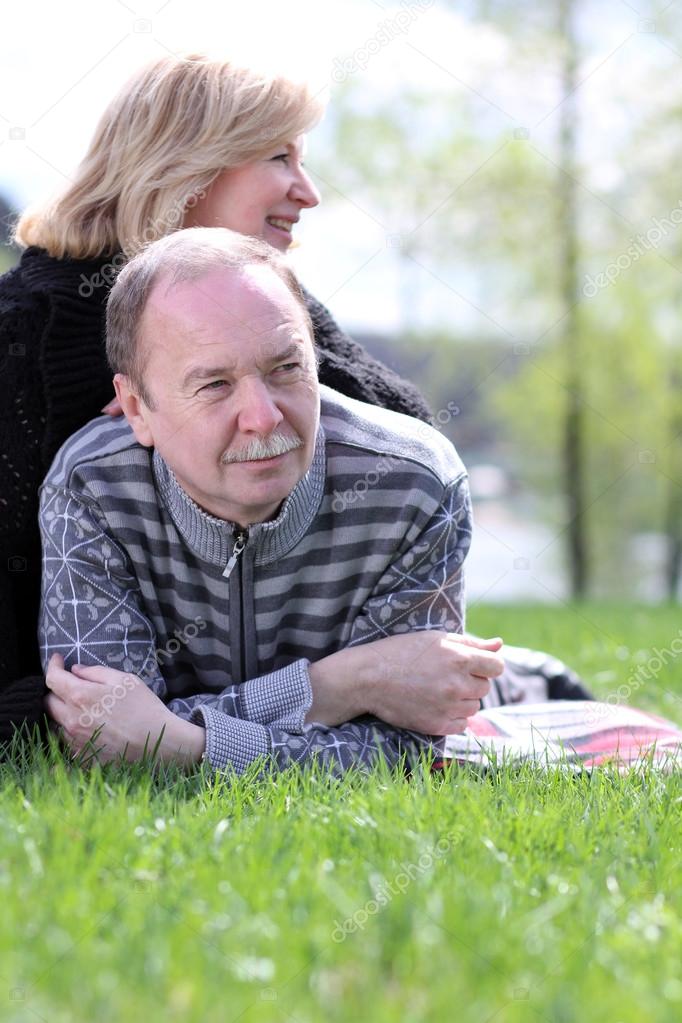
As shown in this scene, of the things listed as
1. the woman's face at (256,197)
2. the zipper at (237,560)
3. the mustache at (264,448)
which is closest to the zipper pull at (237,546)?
the zipper at (237,560)

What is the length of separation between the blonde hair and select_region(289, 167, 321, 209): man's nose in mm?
132

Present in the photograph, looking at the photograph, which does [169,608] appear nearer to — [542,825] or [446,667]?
[446,667]

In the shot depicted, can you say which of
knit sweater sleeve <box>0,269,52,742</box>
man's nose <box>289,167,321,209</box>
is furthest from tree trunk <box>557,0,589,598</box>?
knit sweater sleeve <box>0,269,52,742</box>

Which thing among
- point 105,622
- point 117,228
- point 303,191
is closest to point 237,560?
point 105,622

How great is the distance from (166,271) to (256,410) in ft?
1.59

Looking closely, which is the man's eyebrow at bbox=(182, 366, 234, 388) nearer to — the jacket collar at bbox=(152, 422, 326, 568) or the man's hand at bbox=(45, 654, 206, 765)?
the jacket collar at bbox=(152, 422, 326, 568)

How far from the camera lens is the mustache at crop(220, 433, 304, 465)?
3113 millimetres

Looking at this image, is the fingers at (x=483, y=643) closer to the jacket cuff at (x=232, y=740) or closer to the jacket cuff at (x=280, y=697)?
the jacket cuff at (x=280, y=697)

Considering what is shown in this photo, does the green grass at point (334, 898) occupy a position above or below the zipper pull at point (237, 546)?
below

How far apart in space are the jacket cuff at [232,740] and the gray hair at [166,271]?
2.82ft

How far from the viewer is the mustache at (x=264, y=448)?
10.2ft

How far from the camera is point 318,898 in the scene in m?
2.13

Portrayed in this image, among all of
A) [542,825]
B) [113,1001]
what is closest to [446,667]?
[542,825]

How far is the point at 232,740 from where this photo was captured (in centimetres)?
319
